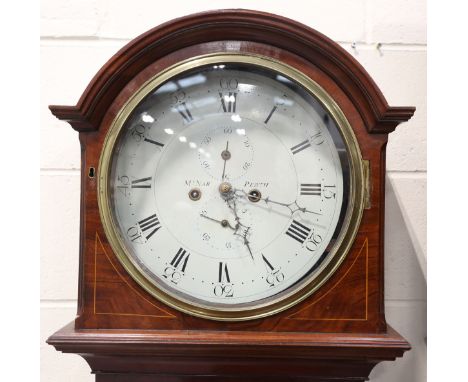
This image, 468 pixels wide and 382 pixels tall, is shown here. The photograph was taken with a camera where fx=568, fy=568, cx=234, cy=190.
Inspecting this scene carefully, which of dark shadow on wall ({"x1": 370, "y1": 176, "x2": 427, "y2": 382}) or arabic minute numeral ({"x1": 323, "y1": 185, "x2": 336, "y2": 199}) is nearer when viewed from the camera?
arabic minute numeral ({"x1": 323, "y1": 185, "x2": 336, "y2": 199})

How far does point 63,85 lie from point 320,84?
43 cm

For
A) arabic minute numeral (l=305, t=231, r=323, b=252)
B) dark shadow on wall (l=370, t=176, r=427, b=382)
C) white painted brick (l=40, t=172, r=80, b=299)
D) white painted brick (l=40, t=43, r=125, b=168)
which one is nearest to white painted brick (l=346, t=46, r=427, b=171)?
dark shadow on wall (l=370, t=176, r=427, b=382)

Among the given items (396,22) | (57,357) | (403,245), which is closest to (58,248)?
(57,357)

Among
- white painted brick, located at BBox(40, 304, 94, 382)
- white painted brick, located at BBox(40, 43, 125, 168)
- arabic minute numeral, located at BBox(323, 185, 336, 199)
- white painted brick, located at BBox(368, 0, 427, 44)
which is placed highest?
white painted brick, located at BBox(368, 0, 427, 44)

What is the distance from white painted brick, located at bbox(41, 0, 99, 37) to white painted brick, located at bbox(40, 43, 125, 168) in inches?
0.9

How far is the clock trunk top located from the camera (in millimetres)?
724

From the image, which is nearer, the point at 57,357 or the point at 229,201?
the point at 229,201

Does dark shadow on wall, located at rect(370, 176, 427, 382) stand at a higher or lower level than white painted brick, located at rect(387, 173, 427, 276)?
lower

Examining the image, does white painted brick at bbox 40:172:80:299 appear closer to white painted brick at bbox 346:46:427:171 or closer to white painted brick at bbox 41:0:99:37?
white painted brick at bbox 41:0:99:37

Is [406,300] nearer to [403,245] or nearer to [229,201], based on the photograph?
[403,245]

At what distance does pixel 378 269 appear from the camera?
2.38 feet

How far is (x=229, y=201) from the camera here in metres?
0.75

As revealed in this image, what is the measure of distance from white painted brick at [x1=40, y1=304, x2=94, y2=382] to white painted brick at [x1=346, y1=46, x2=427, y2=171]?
58cm

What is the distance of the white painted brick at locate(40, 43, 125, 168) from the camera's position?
0.92m
